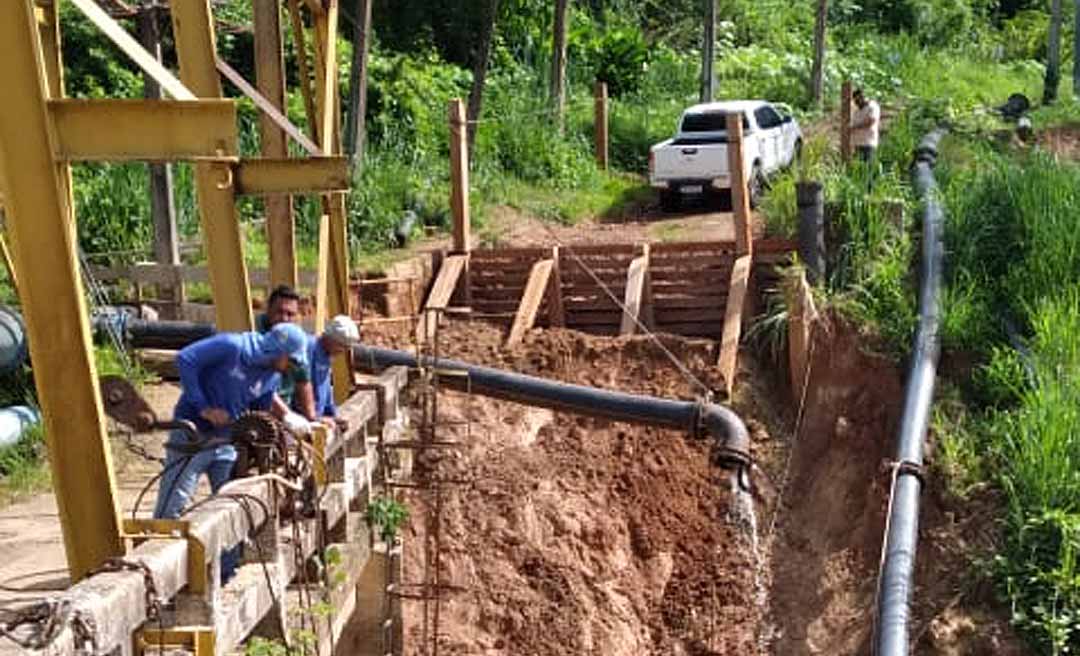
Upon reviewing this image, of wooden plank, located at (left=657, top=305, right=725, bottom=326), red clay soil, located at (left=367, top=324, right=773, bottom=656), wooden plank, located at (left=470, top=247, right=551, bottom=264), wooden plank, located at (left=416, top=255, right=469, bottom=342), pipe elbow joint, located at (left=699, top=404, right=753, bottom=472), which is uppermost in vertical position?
wooden plank, located at (left=470, top=247, right=551, bottom=264)

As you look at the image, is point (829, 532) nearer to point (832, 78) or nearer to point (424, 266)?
point (424, 266)

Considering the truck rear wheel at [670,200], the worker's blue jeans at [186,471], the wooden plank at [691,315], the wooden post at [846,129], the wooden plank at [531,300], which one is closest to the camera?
the worker's blue jeans at [186,471]

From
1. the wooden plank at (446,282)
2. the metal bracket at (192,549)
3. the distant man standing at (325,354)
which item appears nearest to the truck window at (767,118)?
the wooden plank at (446,282)

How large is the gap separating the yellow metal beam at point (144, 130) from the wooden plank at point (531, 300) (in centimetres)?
904

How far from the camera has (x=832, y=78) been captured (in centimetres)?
3719

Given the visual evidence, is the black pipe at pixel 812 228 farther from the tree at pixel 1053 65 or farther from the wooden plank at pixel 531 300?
the tree at pixel 1053 65

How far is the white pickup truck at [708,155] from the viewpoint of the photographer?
930 inches

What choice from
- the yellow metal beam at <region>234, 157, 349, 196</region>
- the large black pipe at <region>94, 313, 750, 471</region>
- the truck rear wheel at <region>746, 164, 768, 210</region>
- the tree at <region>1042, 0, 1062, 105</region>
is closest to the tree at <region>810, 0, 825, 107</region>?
the tree at <region>1042, 0, 1062, 105</region>

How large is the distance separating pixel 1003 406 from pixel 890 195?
12.0ft

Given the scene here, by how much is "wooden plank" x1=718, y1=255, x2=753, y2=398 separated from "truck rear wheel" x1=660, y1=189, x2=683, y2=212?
720 centimetres

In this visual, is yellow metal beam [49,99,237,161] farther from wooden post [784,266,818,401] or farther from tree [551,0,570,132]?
tree [551,0,570,132]

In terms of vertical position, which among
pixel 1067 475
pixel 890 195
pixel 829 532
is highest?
pixel 890 195

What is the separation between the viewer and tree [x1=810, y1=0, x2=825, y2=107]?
109 ft

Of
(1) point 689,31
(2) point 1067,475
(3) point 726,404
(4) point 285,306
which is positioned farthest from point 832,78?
(4) point 285,306
